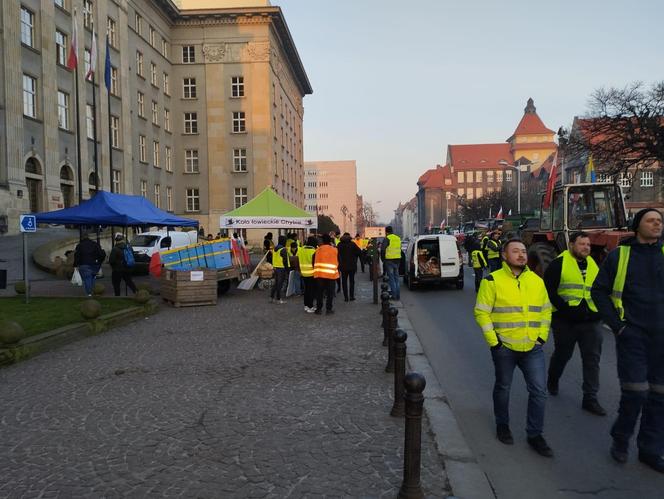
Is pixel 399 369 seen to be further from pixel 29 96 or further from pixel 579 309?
pixel 29 96

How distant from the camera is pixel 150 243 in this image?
2338 cm

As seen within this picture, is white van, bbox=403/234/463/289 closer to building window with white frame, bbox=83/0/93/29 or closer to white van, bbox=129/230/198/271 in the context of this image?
white van, bbox=129/230/198/271

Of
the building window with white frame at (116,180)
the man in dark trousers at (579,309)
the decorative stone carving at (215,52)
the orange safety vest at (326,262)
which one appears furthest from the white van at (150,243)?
the decorative stone carving at (215,52)

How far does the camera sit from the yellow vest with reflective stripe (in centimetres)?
1266

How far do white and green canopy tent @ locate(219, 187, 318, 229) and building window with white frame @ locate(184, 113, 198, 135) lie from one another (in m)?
35.6

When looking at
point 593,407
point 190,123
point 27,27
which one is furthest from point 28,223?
point 190,123

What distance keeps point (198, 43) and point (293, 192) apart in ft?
72.2

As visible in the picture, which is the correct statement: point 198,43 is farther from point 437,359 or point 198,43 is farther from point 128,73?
point 437,359

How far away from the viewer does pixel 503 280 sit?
178 inches

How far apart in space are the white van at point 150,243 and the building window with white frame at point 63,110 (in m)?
12.4

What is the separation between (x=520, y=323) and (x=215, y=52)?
171 feet

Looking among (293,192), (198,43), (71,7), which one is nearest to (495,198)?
(293,192)

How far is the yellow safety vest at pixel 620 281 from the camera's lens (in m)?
4.11

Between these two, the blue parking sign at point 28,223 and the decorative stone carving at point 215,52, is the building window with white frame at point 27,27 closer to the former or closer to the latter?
the blue parking sign at point 28,223
